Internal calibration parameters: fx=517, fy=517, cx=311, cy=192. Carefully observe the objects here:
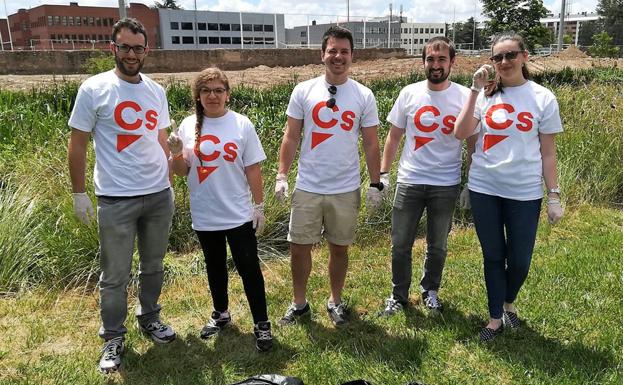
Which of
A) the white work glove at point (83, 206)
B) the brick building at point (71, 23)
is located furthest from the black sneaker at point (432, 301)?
the brick building at point (71, 23)

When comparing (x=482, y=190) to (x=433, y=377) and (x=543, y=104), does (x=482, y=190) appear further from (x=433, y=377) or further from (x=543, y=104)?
(x=433, y=377)

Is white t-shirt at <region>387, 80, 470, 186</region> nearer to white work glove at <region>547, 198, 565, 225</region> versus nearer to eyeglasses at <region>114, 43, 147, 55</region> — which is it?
white work glove at <region>547, 198, 565, 225</region>

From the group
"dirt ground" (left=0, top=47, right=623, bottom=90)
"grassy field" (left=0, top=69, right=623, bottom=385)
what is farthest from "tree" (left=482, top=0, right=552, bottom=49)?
"grassy field" (left=0, top=69, right=623, bottom=385)

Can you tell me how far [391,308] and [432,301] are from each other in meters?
0.31

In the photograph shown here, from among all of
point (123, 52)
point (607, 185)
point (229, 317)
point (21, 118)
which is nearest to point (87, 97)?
point (123, 52)

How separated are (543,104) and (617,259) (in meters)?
2.26

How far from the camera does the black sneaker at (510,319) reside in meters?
3.41

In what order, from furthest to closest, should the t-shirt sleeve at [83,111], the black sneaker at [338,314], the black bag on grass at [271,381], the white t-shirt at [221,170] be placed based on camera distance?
the black sneaker at [338,314] < the white t-shirt at [221,170] < the t-shirt sleeve at [83,111] < the black bag on grass at [271,381]

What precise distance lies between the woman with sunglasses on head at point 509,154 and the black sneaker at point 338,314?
3.19ft

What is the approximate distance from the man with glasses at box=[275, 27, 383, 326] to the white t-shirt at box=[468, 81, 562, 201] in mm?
770

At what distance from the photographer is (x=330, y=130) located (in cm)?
334

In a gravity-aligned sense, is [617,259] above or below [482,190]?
below

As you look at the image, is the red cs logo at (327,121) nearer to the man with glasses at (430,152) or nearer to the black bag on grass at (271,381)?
the man with glasses at (430,152)

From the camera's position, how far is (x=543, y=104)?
3.00m
